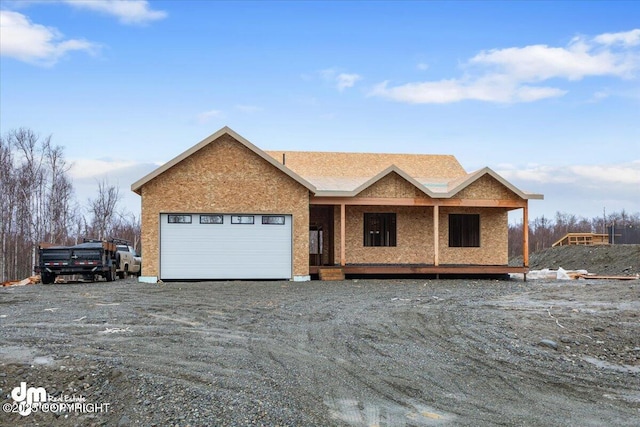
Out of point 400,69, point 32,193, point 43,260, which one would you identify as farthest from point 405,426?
point 32,193

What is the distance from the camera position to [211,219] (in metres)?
20.7

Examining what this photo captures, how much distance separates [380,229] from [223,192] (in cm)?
714

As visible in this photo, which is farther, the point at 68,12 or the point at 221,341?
the point at 68,12

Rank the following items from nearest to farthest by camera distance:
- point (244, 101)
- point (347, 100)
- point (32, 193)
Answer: point (244, 101)
point (347, 100)
point (32, 193)

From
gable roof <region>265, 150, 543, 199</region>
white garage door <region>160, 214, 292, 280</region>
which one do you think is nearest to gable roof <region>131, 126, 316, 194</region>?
white garage door <region>160, 214, 292, 280</region>

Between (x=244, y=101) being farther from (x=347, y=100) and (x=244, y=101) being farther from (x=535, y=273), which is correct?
(x=535, y=273)

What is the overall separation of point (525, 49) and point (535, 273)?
12928 mm

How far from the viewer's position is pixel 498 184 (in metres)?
23.2

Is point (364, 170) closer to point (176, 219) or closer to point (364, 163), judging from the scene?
point (364, 163)

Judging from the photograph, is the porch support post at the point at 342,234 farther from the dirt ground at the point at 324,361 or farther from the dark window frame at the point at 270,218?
the dirt ground at the point at 324,361

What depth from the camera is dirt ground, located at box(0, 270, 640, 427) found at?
19.1 ft

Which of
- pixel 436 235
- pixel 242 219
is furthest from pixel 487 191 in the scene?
pixel 242 219

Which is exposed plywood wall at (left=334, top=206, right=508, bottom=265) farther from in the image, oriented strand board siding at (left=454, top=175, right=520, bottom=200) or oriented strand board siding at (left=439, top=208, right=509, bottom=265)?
oriented strand board siding at (left=454, top=175, right=520, bottom=200)

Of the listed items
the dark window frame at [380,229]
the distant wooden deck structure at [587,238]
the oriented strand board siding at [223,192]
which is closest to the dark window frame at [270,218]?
the oriented strand board siding at [223,192]
